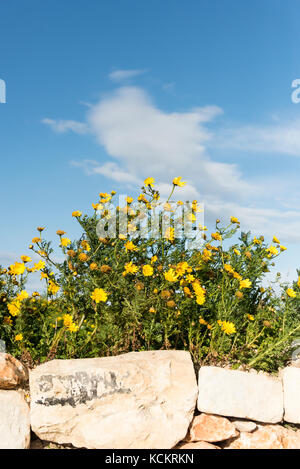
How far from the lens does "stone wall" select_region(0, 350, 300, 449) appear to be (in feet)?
11.3

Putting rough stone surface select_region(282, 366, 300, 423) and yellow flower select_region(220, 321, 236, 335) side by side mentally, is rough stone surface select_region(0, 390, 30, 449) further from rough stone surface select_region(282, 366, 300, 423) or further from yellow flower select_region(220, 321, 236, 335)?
rough stone surface select_region(282, 366, 300, 423)

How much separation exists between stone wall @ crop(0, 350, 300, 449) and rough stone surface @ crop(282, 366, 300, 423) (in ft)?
1.30

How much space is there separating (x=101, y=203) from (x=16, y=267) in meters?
1.08

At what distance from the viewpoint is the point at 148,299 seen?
156 inches

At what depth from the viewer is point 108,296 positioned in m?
4.04

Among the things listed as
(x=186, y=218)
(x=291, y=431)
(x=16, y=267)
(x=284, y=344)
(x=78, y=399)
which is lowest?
(x=291, y=431)

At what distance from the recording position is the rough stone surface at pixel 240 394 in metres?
3.70

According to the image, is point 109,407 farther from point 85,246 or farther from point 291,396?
point 291,396

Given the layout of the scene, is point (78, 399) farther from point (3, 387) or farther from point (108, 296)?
point (108, 296)

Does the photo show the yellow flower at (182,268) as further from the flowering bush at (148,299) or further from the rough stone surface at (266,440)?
the rough stone surface at (266,440)

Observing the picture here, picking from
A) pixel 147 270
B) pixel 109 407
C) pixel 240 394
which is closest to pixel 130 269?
pixel 147 270

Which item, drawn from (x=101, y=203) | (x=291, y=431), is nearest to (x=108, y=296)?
(x=101, y=203)

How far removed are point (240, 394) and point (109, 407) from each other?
115 cm

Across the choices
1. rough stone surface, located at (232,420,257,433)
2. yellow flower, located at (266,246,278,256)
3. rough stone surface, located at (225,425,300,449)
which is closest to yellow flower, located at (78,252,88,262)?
yellow flower, located at (266,246,278,256)
